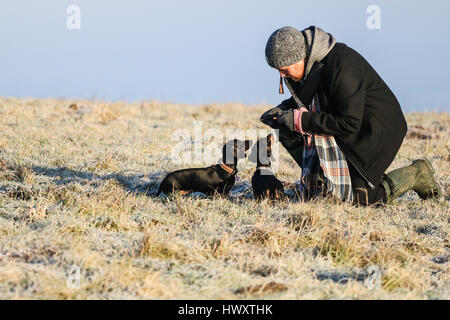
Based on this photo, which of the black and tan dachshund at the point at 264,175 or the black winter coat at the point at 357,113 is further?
the black and tan dachshund at the point at 264,175

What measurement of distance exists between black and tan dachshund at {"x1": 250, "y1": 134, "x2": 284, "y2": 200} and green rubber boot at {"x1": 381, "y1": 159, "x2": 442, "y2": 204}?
92 cm

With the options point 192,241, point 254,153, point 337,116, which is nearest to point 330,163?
point 337,116

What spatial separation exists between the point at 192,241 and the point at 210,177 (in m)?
1.50

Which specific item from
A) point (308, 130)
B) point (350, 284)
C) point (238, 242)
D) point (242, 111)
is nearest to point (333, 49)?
point (308, 130)

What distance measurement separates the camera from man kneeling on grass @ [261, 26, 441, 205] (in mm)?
4336

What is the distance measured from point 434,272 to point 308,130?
5.03 feet

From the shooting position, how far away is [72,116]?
10.1 metres

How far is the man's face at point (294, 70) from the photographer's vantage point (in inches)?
176

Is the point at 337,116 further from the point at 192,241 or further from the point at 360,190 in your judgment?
the point at 192,241

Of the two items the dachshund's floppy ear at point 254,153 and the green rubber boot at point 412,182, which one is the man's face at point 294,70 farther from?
the green rubber boot at point 412,182

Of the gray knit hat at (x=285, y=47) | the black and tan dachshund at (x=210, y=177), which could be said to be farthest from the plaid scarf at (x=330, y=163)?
the black and tan dachshund at (x=210, y=177)

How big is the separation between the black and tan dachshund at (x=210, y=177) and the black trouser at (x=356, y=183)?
360 mm

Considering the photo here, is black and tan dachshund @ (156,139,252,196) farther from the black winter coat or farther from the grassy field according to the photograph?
the black winter coat

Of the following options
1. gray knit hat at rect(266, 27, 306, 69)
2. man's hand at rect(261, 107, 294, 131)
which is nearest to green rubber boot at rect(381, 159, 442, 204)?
man's hand at rect(261, 107, 294, 131)
